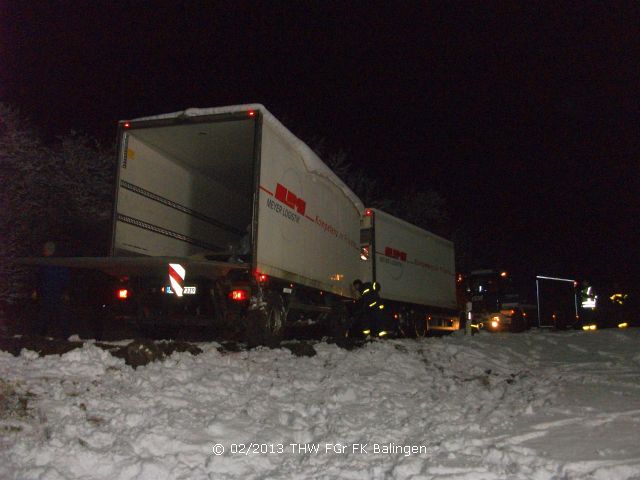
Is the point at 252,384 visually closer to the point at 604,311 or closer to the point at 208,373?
the point at 208,373

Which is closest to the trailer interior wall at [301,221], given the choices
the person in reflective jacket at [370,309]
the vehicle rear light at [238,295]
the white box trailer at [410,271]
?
the vehicle rear light at [238,295]

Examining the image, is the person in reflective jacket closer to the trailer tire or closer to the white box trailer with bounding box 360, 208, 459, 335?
the white box trailer with bounding box 360, 208, 459, 335

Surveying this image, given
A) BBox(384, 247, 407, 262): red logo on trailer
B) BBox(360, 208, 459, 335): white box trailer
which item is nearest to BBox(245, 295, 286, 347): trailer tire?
BBox(360, 208, 459, 335): white box trailer

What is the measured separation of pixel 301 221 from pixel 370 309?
314 cm

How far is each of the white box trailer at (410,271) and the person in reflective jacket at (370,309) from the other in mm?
2305

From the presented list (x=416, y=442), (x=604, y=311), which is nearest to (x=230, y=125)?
(x=416, y=442)

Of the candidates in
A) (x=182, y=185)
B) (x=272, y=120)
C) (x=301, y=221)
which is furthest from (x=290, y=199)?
(x=182, y=185)

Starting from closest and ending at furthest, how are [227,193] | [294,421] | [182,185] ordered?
[294,421] → [182,185] → [227,193]

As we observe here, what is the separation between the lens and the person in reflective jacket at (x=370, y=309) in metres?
12.9

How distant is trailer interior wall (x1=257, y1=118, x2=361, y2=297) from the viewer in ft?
30.0

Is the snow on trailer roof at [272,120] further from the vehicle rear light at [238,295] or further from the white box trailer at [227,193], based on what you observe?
the vehicle rear light at [238,295]

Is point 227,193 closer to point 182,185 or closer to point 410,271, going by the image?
point 182,185

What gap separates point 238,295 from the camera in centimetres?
910

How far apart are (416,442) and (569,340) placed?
389 inches
